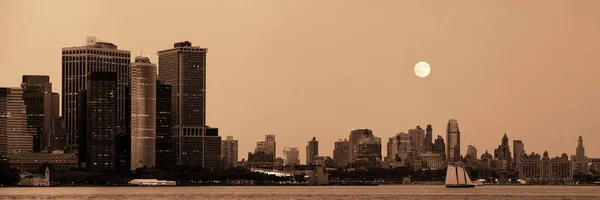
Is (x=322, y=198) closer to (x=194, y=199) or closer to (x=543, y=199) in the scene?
(x=194, y=199)

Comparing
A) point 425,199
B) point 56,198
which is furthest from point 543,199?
point 56,198

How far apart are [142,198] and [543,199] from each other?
56.7 meters

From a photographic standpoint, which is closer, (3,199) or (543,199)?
(3,199)

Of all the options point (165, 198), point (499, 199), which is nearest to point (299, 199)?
point (165, 198)

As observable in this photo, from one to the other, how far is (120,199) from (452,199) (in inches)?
1780

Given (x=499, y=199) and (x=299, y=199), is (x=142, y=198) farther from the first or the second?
(x=499, y=199)

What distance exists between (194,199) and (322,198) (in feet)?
59.5

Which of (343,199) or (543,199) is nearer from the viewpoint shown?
(343,199)

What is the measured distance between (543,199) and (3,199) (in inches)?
2938

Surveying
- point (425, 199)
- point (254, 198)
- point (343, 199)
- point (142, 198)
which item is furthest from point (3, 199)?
point (425, 199)

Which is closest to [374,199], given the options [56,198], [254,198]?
[254,198]

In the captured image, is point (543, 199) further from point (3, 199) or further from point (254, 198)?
point (3, 199)

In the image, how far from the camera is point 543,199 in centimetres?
17512

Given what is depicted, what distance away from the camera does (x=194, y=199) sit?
16050 cm
